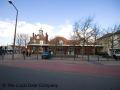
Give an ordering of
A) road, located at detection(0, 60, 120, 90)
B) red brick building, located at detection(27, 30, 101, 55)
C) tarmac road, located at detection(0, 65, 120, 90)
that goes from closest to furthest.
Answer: tarmac road, located at detection(0, 65, 120, 90) → road, located at detection(0, 60, 120, 90) → red brick building, located at detection(27, 30, 101, 55)

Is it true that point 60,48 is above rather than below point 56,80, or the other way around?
above

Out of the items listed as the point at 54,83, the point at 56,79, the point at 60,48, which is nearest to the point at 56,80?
the point at 56,79

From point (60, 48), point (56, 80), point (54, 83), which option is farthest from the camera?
point (60, 48)

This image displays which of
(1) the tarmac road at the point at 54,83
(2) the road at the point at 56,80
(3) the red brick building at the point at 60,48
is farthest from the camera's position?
(3) the red brick building at the point at 60,48

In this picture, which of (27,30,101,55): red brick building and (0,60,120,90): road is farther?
(27,30,101,55): red brick building

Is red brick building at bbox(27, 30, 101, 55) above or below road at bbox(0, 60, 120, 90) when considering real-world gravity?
above

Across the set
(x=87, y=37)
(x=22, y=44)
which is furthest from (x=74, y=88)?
(x=22, y=44)

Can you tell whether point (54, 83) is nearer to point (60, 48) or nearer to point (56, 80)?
point (56, 80)

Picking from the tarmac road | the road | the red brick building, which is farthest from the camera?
the red brick building

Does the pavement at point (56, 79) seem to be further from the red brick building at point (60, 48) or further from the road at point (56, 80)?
the red brick building at point (60, 48)

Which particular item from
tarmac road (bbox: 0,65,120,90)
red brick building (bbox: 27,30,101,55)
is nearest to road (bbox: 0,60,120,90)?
tarmac road (bbox: 0,65,120,90)

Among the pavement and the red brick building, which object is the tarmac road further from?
the red brick building

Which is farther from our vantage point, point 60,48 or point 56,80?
point 60,48

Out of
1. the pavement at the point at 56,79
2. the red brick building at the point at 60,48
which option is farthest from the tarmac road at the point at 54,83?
the red brick building at the point at 60,48
